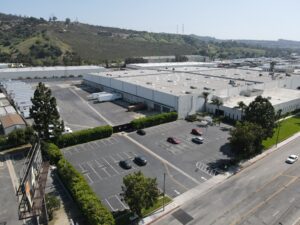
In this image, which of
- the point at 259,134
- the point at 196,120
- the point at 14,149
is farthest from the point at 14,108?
the point at 259,134

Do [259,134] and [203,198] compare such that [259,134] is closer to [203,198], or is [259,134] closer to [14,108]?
[203,198]

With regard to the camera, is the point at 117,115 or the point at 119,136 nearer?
the point at 119,136

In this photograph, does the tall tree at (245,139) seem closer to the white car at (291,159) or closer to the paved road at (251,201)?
the paved road at (251,201)

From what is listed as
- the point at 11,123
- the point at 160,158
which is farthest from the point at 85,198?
the point at 11,123

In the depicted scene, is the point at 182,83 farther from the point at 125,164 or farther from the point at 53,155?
the point at 53,155

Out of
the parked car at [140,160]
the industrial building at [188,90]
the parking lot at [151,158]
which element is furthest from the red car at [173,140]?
the industrial building at [188,90]

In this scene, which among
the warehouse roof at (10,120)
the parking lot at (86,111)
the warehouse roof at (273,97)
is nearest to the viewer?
the warehouse roof at (10,120)
